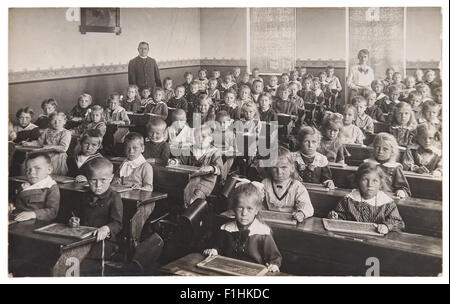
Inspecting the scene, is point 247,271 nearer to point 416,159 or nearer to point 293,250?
point 293,250

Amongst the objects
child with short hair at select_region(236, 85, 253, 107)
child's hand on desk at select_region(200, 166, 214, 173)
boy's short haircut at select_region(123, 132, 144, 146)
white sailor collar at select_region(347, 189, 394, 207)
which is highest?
child with short hair at select_region(236, 85, 253, 107)

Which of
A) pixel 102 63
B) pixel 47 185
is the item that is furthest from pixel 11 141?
pixel 102 63

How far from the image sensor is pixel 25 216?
311 cm

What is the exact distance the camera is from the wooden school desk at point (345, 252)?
2.84 m

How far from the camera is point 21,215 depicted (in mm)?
3113

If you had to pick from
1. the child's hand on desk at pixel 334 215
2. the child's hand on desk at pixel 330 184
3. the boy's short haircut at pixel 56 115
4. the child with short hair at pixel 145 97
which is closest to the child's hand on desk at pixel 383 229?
the child's hand on desk at pixel 334 215

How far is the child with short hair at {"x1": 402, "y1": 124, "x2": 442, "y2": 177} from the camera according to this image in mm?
3141

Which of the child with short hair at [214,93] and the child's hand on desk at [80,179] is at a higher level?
the child with short hair at [214,93]

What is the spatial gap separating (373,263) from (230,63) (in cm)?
175

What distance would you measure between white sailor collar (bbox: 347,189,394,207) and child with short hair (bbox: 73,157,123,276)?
5.01 feet

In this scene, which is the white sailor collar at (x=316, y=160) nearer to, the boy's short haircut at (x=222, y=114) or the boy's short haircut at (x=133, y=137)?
the boy's short haircut at (x=222, y=114)

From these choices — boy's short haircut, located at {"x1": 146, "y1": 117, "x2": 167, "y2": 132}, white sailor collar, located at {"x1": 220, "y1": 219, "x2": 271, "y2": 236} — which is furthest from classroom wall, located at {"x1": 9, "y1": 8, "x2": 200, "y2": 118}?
white sailor collar, located at {"x1": 220, "y1": 219, "x2": 271, "y2": 236}

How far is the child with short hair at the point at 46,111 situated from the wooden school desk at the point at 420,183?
2078mm

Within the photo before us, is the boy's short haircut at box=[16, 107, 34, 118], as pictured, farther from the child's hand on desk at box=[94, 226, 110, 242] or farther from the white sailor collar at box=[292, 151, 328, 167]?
the white sailor collar at box=[292, 151, 328, 167]
